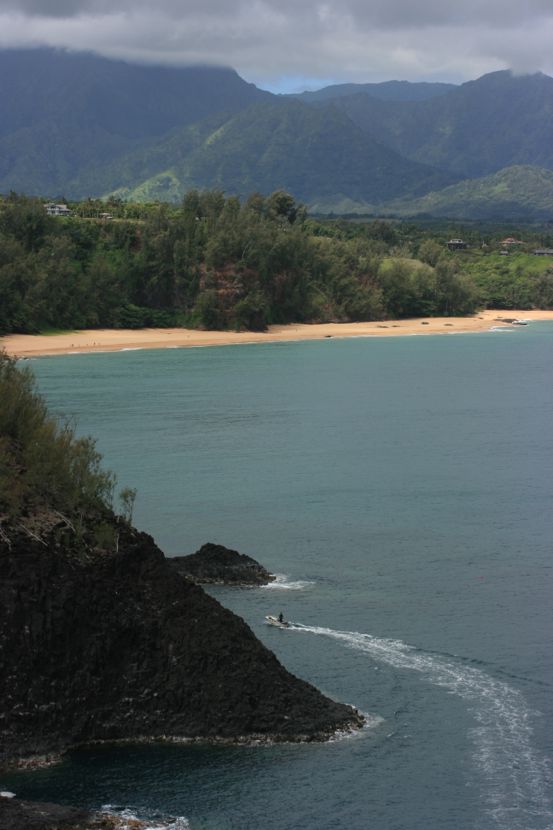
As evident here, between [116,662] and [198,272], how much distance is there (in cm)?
10444

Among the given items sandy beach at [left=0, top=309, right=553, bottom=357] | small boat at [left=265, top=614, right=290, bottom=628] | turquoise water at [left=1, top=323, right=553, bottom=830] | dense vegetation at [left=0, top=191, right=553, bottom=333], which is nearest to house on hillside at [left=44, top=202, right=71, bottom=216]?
dense vegetation at [left=0, top=191, right=553, bottom=333]

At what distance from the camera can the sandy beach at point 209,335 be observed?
102250 mm

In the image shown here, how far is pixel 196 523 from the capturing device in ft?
124

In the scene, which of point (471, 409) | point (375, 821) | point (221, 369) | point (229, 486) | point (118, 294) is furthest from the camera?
point (118, 294)

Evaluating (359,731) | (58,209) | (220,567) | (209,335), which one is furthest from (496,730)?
(58,209)

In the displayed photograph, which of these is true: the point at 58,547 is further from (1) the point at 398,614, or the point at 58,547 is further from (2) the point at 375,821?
(1) the point at 398,614

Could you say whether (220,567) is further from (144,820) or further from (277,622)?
(144,820)

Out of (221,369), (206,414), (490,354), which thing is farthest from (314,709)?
(490,354)

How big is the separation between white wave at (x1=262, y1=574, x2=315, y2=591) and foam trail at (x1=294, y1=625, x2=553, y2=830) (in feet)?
9.91

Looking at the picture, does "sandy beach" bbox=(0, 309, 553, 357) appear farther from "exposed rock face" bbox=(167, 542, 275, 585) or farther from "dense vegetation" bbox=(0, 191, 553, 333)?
"exposed rock face" bbox=(167, 542, 275, 585)

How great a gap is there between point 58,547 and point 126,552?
1076mm

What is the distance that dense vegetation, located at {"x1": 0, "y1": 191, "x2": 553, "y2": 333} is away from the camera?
367 ft

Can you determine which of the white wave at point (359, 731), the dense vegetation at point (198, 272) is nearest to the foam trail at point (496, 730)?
the white wave at point (359, 731)

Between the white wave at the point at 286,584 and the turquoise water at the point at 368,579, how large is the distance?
114 mm
